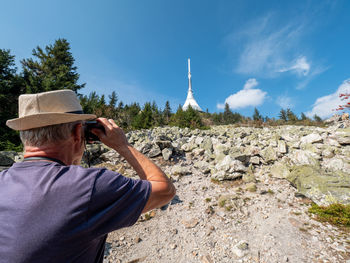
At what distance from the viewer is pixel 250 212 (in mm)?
4289

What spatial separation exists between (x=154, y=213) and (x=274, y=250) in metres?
2.82

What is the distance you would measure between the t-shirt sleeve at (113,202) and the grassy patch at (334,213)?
15.7 ft

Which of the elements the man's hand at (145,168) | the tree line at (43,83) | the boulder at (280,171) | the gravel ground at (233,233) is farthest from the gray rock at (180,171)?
the tree line at (43,83)

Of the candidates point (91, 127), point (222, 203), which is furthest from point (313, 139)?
point (91, 127)

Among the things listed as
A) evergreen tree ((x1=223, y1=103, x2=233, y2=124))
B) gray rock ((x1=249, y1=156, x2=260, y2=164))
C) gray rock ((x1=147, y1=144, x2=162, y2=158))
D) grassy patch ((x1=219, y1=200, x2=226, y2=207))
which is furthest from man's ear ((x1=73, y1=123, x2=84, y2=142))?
evergreen tree ((x1=223, y1=103, x2=233, y2=124))

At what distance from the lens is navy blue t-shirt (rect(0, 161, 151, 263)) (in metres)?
0.89

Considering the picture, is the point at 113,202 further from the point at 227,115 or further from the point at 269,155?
the point at 227,115

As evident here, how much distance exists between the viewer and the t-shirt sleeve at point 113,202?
3.28 ft

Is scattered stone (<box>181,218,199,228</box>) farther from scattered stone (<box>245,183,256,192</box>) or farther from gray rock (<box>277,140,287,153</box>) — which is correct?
gray rock (<box>277,140,287,153</box>)

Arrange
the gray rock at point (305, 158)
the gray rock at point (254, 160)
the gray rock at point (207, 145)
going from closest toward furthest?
the gray rock at point (305, 158), the gray rock at point (254, 160), the gray rock at point (207, 145)

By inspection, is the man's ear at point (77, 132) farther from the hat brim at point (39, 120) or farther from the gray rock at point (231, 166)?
the gray rock at point (231, 166)

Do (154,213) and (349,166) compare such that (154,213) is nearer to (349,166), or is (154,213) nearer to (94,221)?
(94,221)

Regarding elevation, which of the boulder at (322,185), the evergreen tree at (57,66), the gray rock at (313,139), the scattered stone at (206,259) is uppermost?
the evergreen tree at (57,66)

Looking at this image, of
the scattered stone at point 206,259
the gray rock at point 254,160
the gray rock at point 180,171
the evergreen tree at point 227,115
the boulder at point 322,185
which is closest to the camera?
the scattered stone at point 206,259
